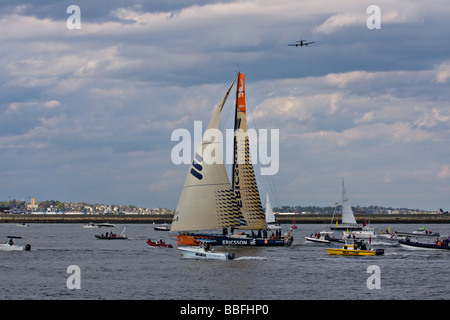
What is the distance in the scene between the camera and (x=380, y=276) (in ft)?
253

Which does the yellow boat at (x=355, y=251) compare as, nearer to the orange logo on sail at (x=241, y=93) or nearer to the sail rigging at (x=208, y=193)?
the sail rigging at (x=208, y=193)

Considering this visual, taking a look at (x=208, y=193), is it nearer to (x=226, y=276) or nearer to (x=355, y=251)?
(x=355, y=251)

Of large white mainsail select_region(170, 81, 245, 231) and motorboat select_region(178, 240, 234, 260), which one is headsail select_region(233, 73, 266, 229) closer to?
large white mainsail select_region(170, 81, 245, 231)

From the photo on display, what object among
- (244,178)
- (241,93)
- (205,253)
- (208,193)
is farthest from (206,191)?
(241,93)

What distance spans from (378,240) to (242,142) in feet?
173

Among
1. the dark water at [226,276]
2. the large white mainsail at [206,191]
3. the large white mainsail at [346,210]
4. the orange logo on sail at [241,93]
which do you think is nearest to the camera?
the dark water at [226,276]

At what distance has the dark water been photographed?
212 ft

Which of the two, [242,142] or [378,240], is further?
[378,240]

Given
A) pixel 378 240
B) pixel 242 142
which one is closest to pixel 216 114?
pixel 242 142

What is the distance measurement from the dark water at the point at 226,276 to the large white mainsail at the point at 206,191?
217 inches

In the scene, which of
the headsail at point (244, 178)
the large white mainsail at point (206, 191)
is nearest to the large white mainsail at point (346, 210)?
the headsail at point (244, 178)

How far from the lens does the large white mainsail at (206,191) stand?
102438 millimetres

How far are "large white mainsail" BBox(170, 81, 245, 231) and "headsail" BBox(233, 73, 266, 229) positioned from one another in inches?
375
